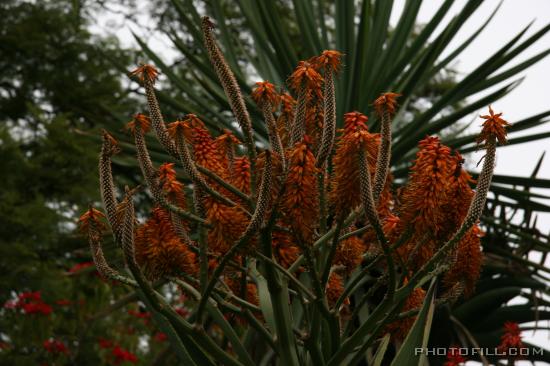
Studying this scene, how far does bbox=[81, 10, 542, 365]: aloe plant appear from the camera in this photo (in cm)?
194

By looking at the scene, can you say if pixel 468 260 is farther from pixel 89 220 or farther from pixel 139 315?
pixel 139 315

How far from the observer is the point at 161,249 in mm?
2121

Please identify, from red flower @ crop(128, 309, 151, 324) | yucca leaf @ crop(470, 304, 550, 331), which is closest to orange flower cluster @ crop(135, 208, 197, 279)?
yucca leaf @ crop(470, 304, 550, 331)

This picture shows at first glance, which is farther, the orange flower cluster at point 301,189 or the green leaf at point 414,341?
the green leaf at point 414,341

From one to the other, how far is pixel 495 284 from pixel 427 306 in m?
3.27

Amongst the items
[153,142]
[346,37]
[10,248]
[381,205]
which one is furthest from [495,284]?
[10,248]

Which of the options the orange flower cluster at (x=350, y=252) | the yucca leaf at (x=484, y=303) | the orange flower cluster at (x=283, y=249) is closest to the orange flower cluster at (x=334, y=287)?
the orange flower cluster at (x=350, y=252)

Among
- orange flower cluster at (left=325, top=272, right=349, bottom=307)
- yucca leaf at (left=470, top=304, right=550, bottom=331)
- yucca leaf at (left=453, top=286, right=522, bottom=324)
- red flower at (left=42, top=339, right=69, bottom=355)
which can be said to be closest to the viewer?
orange flower cluster at (left=325, top=272, right=349, bottom=307)

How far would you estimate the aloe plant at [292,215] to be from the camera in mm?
1944

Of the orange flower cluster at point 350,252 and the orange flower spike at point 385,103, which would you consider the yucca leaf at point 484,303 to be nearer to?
the orange flower cluster at point 350,252

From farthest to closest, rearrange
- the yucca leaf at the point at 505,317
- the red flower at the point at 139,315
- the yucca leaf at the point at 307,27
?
the red flower at the point at 139,315 → the yucca leaf at the point at 307,27 → the yucca leaf at the point at 505,317

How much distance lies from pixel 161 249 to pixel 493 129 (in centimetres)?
86

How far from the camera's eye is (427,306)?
212 cm

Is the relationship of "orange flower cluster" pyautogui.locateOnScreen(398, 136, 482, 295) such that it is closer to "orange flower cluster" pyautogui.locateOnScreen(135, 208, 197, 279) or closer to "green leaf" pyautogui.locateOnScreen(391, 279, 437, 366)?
"green leaf" pyautogui.locateOnScreen(391, 279, 437, 366)
